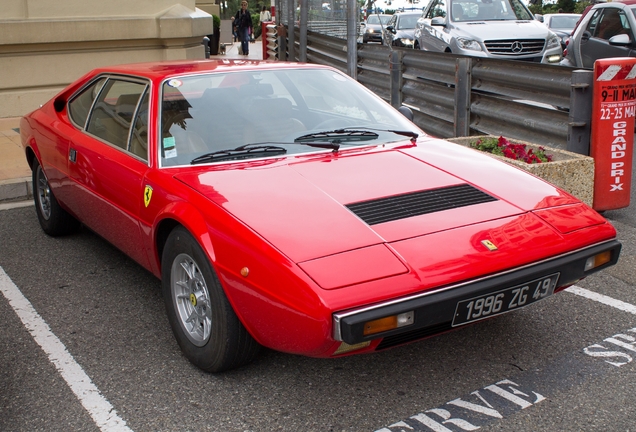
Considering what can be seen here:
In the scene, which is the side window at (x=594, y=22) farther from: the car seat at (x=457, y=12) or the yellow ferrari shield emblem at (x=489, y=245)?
the yellow ferrari shield emblem at (x=489, y=245)

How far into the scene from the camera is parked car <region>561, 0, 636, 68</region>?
10161 millimetres

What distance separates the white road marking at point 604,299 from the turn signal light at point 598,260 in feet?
2.88

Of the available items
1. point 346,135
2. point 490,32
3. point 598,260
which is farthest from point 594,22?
point 598,260

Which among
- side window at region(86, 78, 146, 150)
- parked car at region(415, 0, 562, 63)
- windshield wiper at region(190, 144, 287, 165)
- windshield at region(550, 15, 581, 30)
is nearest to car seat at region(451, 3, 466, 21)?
parked car at region(415, 0, 562, 63)

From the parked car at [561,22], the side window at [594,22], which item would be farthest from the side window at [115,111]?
the parked car at [561,22]

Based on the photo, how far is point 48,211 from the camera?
18.5 ft

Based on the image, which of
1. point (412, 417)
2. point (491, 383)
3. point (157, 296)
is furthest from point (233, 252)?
point (157, 296)

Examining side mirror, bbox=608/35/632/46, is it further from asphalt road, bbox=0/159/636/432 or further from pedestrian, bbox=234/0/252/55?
pedestrian, bbox=234/0/252/55

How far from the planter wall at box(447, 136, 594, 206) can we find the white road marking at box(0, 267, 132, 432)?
10.9ft

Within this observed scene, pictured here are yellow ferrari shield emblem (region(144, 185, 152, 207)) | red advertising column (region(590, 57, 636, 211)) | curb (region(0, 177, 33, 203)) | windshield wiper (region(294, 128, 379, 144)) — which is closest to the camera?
yellow ferrari shield emblem (region(144, 185, 152, 207))

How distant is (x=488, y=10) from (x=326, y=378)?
36.2ft

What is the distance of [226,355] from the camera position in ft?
10.5

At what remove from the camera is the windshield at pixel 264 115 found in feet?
12.7

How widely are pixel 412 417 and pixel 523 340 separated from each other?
0.98 metres
